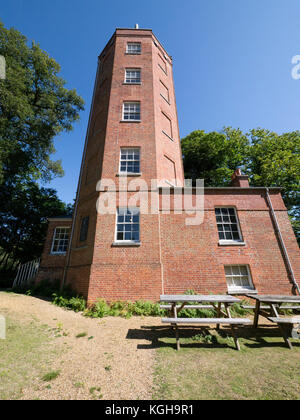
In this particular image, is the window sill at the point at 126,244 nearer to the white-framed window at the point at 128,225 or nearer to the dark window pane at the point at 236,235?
the white-framed window at the point at 128,225

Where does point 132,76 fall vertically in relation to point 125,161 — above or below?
above

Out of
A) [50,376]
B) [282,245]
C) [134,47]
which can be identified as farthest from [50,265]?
[134,47]

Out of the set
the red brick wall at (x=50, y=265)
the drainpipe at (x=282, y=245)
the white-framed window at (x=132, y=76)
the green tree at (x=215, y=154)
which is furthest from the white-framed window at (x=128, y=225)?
the green tree at (x=215, y=154)

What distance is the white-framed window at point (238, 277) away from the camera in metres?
8.28

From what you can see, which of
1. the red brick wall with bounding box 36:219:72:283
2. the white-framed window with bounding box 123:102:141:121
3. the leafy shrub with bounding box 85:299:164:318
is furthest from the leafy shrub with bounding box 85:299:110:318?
the white-framed window with bounding box 123:102:141:121

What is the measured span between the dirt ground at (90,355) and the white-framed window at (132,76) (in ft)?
51.5

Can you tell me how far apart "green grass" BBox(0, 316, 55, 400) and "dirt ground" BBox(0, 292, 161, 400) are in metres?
0.08

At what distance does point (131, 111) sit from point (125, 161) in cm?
443

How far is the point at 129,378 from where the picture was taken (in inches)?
125

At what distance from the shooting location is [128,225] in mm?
8797

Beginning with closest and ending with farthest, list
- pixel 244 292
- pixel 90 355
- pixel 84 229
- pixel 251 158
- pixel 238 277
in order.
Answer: pixel 90 355 < pixel 244 292 < pixel 238 277 < pixel 84 229 < pixel 251 158

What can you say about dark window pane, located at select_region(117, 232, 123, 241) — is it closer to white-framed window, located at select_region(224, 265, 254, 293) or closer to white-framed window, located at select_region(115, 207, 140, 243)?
white-framed window, located at select_region(115, 207, 140, 243)

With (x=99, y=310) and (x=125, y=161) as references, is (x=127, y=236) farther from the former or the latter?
(x=125, y=161)
